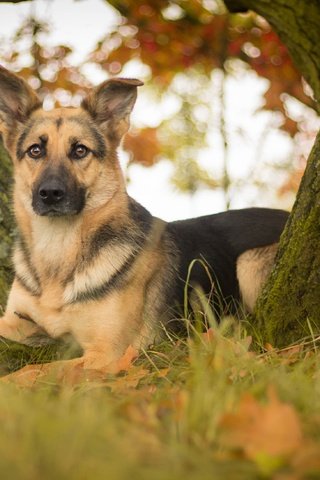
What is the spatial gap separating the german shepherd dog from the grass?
4.88ft

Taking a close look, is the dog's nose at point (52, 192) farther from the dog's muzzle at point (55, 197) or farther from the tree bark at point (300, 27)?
the tree bark at point (300, 27)

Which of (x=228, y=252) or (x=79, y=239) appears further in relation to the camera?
(x=228, y=252)

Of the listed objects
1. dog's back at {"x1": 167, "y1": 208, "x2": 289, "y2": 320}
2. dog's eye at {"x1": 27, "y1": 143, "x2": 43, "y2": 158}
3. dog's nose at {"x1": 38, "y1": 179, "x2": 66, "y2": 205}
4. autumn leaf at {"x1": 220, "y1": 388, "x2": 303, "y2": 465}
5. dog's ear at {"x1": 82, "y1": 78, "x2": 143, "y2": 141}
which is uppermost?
autumn leaf at {"x1": 220, "y1": 388, "x2": 303, "y2": 465}

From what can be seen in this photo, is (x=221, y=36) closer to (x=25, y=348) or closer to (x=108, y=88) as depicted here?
(x=108, y=88)

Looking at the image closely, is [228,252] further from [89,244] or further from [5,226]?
[5,226]

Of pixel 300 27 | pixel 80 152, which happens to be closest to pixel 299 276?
pixel 80 152

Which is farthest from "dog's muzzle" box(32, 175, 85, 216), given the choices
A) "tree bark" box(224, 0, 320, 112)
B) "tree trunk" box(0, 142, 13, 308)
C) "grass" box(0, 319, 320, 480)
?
"tree bark" box(224, 0, 320, 112)

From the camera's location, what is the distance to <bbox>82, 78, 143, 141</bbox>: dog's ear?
15.4ft

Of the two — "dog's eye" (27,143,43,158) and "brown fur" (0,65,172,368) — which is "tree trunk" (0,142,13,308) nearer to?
"brown fur" (0,65,172,368)

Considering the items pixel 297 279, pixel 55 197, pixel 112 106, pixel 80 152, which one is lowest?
pixel 55 197

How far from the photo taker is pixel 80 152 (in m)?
4.61

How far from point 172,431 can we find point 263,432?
33 cm

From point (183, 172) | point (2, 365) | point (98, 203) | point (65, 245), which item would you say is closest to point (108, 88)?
point (98, 203)

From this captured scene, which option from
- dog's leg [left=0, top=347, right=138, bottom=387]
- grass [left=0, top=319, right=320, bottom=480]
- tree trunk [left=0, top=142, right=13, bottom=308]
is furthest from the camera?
tree trunk [left=0, top=142, right=13, bottom=308]
